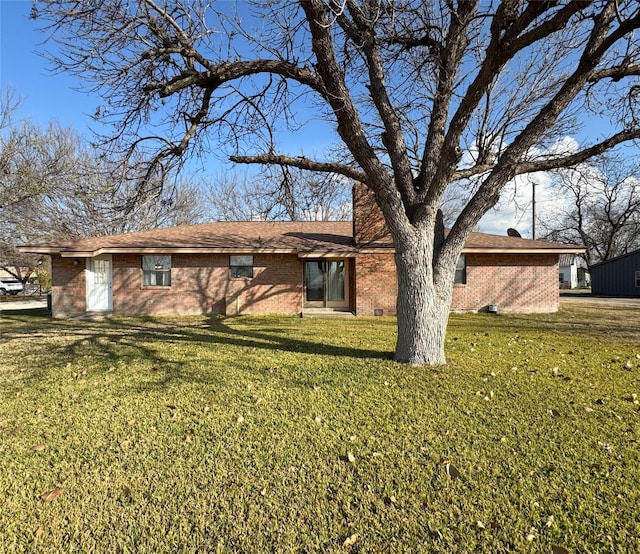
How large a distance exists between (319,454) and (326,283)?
11202mm

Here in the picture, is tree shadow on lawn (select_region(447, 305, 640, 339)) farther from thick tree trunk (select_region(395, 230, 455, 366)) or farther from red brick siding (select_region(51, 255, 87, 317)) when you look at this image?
red brick siding (select_region(51, 255, 87, 317))

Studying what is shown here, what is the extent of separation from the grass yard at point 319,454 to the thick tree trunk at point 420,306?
1.24 feet

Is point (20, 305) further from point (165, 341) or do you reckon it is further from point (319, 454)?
point (319, 454)

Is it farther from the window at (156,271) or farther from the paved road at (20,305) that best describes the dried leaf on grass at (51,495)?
the paved road at (20,305)

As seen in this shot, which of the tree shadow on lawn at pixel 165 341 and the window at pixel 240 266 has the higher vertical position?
the window at pixel 240 266

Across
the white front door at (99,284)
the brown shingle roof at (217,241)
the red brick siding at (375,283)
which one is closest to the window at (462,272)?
the red brick siding at (375,283)

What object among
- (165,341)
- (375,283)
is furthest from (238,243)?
(165,341)

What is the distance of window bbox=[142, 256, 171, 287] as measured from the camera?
14.0 meters

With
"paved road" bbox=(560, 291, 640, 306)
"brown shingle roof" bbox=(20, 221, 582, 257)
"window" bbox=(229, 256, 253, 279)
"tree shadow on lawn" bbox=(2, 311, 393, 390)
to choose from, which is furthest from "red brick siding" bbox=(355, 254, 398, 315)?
"paved road" bbox=(560, 291, 640, 306)

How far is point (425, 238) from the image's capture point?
6.00 metres

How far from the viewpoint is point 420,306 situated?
19.5 ft

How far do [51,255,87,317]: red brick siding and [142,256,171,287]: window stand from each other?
7.79 feet

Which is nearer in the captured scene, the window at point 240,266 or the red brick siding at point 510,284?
the window at point 240,266

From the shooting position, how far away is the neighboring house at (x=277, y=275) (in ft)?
44.5
